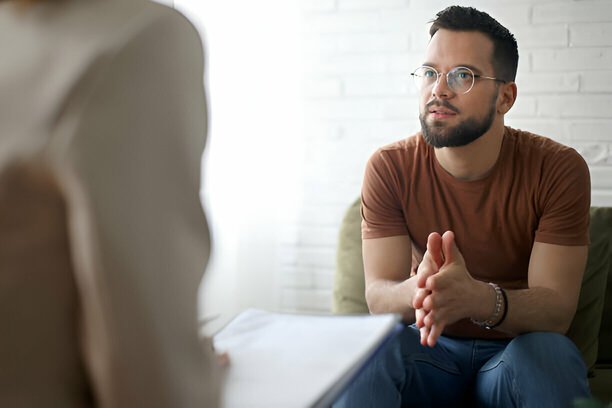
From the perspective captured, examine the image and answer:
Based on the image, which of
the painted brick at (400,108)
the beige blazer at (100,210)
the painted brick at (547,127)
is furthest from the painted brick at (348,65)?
the beige blazer at (100,210)

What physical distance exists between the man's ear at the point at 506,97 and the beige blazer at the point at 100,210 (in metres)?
1.56

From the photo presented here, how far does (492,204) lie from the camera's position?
1.90 m

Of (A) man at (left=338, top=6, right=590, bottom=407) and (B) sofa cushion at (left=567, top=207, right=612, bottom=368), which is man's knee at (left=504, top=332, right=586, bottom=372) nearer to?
(A) man at (left=338, top=6, right=590, bottom=407)

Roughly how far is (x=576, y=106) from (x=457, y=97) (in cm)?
75

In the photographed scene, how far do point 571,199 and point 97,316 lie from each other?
1.54 metres

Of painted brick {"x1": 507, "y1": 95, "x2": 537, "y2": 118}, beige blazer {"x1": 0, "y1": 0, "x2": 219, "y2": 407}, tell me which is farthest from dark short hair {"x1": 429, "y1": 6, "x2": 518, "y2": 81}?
beige blazer {"x1": 0, "y1": 0, "x2": 219, "y2": 407}

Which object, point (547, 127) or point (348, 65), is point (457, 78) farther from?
point (348, 65)

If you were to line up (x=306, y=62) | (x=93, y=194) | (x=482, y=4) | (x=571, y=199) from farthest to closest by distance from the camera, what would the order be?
1. (x=306, y=62)
2. (x=482, y=4)
3. (x=571, y=199)
4. (x=93, y=194)

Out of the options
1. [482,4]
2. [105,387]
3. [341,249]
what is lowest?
[341,249]

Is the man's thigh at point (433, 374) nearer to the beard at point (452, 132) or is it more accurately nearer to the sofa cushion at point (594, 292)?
the sofa cushion at point (594, 292)

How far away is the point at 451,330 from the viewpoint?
6.10ft

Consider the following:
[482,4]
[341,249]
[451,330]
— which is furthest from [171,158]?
[482,4]

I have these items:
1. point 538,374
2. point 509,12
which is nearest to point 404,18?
point 509,12

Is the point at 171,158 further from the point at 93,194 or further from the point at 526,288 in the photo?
the point at 526,288
